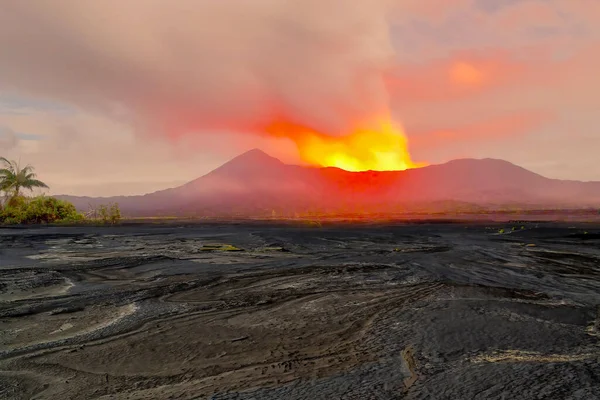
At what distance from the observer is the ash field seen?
4.54 metres

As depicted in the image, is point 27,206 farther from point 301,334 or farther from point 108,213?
point 301,334

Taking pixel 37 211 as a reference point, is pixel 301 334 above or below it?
below

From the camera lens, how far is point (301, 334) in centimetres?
658

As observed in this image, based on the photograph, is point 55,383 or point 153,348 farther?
point 153,348

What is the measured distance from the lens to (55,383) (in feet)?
15.5

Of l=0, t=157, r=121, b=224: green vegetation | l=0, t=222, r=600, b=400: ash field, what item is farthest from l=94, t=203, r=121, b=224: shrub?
l=0, t=222, r=600, b=400: ash field

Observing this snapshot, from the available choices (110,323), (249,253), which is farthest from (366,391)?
(249,253)

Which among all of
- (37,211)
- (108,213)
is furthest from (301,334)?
(37,211)

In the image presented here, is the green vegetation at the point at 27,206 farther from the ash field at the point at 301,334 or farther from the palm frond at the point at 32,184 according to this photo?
the ash field at the point at 301,334

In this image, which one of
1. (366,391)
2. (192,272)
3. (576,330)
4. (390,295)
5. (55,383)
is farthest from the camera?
(192,272)

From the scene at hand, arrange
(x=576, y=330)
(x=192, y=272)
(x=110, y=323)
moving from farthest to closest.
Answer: (x=192, y=272)
(x=110, y=323)
(x=576, y=330)

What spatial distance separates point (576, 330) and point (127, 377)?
23.4 ft

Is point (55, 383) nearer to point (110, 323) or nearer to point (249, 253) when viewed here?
point (110, 323)

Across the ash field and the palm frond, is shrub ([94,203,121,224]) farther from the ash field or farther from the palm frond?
the ash field
